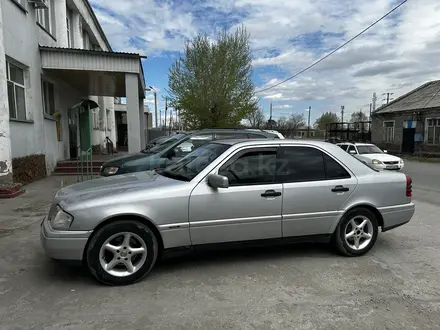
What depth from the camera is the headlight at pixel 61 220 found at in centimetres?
350

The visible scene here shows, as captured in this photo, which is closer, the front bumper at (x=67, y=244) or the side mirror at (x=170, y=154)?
the front bumper at (x=67, y=244)

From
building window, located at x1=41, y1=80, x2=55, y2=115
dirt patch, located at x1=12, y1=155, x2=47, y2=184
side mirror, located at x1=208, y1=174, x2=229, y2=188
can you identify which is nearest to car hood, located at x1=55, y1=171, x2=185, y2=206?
side mirror, located at x1=208, y1=174, x2=229, y2=188

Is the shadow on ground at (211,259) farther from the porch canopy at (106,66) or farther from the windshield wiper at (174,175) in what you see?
the porch canopy at (106,66)

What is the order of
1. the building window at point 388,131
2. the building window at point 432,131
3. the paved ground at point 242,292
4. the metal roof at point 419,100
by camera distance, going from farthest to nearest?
the building window at point 388,131
the metal roof at point 419,100
the building window at point 432,131
the paved ground at point 242,292

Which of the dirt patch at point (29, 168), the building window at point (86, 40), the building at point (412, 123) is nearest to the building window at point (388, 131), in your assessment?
the building at point (412, 123)

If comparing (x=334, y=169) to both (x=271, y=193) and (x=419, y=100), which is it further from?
(x=419, y=100)

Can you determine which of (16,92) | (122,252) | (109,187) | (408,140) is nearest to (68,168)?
(16,92)

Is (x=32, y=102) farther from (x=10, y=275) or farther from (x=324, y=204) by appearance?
(x=324, y=204)

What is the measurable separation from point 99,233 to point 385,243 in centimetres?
411

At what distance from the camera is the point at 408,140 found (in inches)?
1145

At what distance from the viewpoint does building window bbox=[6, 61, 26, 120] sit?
33.6 ft

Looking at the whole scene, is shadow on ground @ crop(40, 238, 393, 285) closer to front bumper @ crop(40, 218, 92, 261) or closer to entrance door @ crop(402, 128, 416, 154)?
front bumper @ crop(40, 218, 92, 261)

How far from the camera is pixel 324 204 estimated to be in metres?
4.29

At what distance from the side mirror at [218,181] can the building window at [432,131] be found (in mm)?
27766
